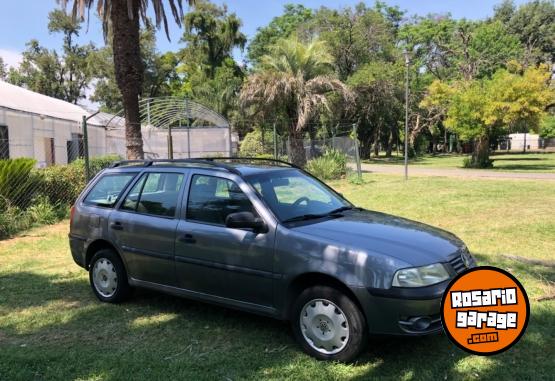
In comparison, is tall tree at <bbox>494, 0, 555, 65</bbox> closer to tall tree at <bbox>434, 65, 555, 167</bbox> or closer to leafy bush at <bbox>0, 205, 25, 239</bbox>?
tall tree at <bbox>434, 65, 555, 167</bbox>

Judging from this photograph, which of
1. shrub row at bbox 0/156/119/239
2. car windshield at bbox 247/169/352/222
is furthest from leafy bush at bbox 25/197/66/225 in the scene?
car windshield at bbox 247/169/352/222

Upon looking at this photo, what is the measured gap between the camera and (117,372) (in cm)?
398

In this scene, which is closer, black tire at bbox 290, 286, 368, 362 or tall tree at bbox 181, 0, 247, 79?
black tire at bbox 290, 286, 368, 362

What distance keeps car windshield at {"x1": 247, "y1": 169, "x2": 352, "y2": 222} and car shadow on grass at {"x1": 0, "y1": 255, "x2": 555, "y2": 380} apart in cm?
113

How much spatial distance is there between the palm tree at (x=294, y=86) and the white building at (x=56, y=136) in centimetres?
338

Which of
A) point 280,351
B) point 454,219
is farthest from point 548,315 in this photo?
point 454,219

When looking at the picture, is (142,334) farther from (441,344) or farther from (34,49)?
(34,49)

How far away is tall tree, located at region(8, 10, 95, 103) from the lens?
55.2 meters

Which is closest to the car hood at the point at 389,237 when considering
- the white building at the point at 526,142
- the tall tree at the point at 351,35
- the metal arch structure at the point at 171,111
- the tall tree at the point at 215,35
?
the metal arch structure at the point at 171,111

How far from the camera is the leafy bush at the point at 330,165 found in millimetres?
21031

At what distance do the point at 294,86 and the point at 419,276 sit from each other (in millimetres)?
22356

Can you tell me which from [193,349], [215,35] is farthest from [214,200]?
[215,35]

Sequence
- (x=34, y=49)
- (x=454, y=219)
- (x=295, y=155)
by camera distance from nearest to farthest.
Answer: (x=454, y=219) < (x=295, y=155) < (x=34, y=49)

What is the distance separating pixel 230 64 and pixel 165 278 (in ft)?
164
